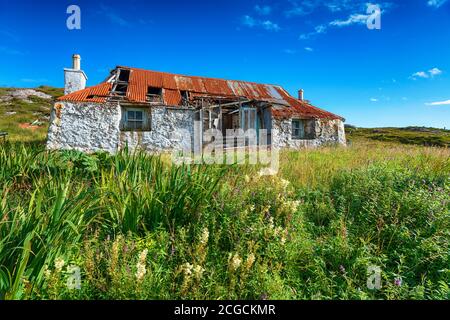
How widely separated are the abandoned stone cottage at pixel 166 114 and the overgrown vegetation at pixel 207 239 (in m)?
8.09

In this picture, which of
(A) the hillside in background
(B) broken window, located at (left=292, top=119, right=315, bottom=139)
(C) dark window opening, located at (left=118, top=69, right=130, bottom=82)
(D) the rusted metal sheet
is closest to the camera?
(D) the rusted metal sheet

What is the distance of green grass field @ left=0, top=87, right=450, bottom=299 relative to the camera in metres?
1.77

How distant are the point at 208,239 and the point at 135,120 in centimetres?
1130

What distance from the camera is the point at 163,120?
40.2ft

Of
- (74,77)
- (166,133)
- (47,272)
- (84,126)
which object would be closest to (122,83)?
(74,77)

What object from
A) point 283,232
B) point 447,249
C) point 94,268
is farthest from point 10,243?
point 447,249

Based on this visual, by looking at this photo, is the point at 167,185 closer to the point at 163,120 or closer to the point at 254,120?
the point at 163,120

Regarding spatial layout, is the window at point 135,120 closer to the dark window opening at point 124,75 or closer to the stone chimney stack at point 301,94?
the dark window opening at point 124,75

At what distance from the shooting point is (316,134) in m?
14.5

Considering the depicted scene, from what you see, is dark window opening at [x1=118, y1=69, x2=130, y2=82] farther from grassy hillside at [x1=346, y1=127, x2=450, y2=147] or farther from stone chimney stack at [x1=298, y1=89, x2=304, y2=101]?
grassy hillside at [x1=346, y1=127, x2=450, y2=147]

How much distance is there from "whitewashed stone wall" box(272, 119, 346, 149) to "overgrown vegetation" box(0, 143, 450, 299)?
33.6 feet

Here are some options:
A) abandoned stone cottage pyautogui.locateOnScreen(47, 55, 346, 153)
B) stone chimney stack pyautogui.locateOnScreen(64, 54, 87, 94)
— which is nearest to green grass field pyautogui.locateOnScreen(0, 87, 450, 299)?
abandoned stone cottage pyautogui.locateOnScreen(47, 55, 346, 153)

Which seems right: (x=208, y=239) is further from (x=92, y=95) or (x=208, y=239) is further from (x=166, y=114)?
(x=92, y=95)

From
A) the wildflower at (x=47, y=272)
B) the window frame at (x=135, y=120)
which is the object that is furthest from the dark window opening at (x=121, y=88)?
the wildflower at (x=47, y=272)
